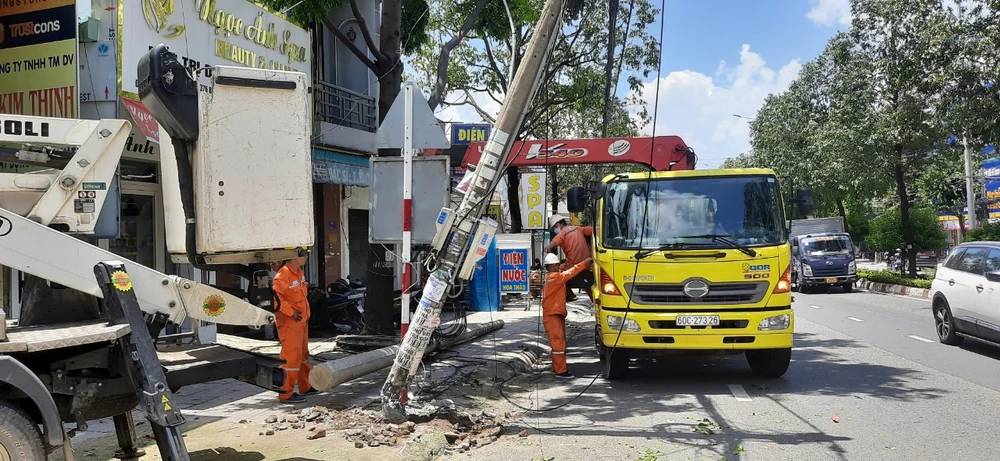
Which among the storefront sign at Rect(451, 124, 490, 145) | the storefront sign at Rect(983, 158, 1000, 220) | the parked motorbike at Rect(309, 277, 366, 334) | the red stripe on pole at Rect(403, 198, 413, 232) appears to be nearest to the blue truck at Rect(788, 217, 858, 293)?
the storefront sign at Rect(451, 124, 490, 145)

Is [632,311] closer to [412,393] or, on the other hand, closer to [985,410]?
[412,393]

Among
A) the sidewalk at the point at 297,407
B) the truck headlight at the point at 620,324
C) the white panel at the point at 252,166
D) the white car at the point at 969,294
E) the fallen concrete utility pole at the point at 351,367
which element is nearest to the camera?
the white panel at the point at 252,166

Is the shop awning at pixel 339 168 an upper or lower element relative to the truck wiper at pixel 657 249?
upper

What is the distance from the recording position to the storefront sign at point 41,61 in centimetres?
898

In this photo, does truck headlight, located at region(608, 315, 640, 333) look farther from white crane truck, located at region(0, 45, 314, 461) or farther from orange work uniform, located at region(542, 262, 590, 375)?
white crane truck, located at region(0, 45, 314, 461)

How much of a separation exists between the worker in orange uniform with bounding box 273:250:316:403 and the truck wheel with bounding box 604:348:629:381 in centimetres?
337

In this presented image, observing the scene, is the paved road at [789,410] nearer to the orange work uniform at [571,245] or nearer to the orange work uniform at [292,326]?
the orange work uniform at [571,245]

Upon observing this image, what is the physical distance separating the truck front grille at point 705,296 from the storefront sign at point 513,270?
9608 mm

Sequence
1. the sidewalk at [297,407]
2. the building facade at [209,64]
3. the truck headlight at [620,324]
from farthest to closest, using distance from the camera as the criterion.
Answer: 1. the building facade at [209,64]
2. the truck headlight at [620,324]
3. the sidewalk at [297,407]

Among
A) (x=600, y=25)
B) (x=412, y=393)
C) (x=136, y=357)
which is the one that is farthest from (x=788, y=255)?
(x=600, y=25)

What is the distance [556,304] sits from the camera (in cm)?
911

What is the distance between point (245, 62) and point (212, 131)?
24.6ft

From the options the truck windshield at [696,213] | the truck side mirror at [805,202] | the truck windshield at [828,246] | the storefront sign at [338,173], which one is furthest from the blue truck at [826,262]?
the truck windshield at [696,213]

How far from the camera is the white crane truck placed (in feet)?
13.4
